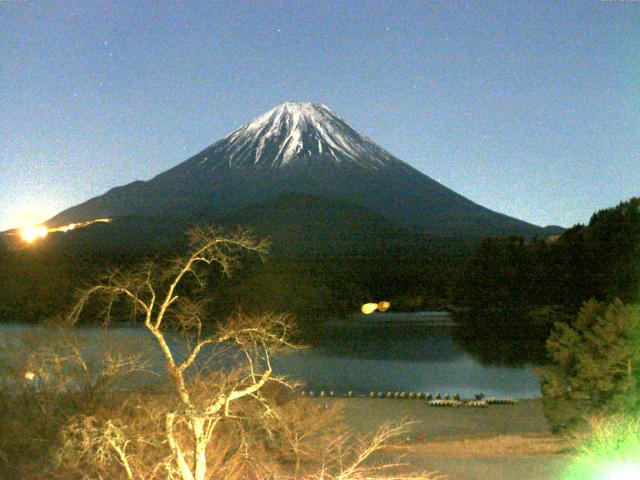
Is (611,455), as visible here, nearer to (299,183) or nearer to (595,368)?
(595,368)

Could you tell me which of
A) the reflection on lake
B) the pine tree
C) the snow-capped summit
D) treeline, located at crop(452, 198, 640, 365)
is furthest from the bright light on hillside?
the snow-capped summit

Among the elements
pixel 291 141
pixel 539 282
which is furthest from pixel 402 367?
pixel 291 141

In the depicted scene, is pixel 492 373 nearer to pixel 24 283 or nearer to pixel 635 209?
pixel 635 209

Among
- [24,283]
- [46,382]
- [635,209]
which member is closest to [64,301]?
[24,283]

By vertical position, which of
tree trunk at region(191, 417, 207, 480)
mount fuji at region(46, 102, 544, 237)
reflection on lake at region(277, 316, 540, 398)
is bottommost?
reflection on lake at region(277, 316, 540, 398)

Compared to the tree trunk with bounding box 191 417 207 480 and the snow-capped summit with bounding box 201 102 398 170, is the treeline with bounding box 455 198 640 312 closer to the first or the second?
the tree trunk with bounding box 191 417 207 480
